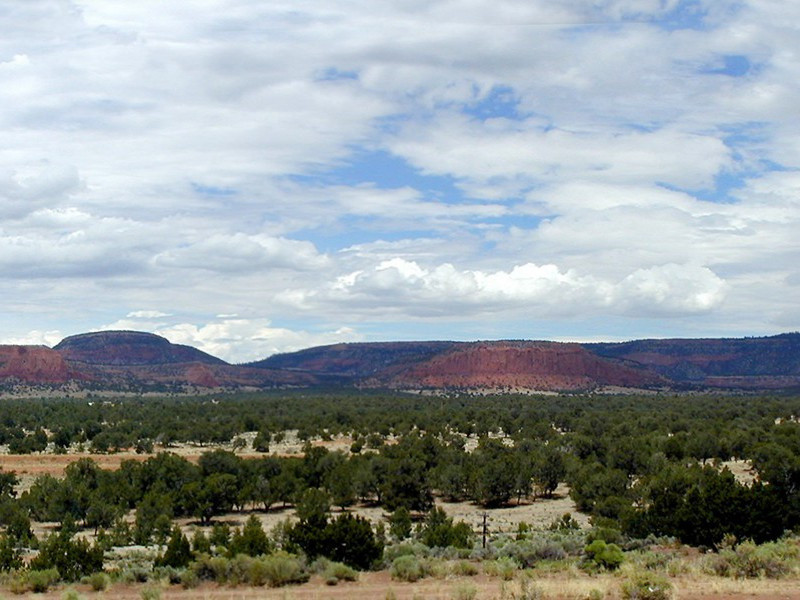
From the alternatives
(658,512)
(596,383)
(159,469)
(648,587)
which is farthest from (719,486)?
(596,383)

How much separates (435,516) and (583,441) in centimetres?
2550

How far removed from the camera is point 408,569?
23094mm

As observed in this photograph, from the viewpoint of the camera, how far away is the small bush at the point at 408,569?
22938 mm

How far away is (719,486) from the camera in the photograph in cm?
2888

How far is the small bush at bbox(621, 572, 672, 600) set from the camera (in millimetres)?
18484

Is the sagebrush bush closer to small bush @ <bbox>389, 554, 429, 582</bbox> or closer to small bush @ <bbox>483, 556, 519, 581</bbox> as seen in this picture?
small bush @ <bbox>483, 556, 519, 581</bbox>

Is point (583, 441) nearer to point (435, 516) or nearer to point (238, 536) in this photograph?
point (435, 516)

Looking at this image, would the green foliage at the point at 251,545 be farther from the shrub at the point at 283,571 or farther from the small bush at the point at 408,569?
the small bush at the point at 408,569

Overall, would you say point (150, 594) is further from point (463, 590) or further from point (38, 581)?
point (463, 590)

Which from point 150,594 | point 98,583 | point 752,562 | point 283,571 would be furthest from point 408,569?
point 752,562

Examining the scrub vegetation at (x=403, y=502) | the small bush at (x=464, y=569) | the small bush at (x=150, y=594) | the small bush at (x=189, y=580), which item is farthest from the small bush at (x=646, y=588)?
the small bush at (x=189, y=580)

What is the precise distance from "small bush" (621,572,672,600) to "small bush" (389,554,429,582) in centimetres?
567

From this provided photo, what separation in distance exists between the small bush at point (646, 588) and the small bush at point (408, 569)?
5.67 meters

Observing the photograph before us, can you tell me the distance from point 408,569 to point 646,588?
21.7ft
